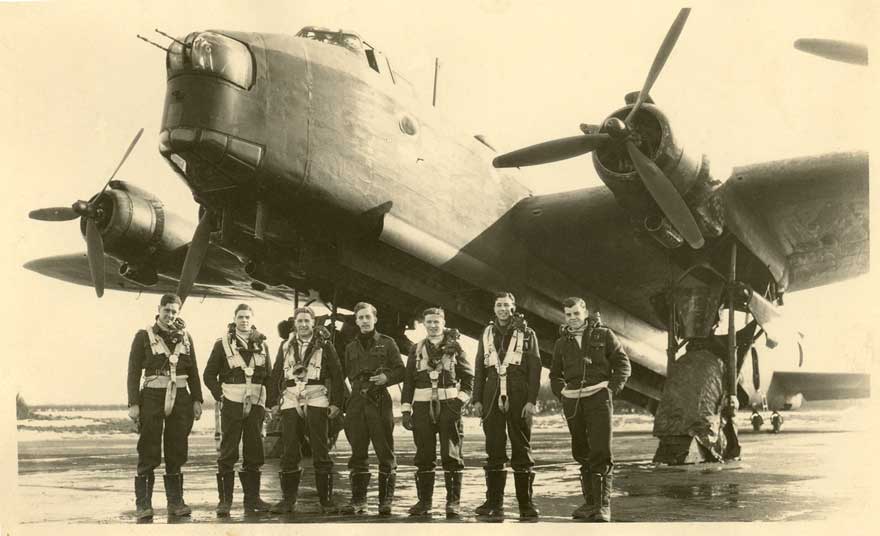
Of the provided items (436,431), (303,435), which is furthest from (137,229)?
(436,431)

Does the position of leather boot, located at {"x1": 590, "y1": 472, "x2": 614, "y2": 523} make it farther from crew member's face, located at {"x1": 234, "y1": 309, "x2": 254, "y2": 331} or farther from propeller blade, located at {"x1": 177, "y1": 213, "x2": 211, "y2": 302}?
propeller blade, located at {"x1": 177, "y1": 213, "x2": 211, "y2": 302}

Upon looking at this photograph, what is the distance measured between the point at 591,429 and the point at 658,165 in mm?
4532

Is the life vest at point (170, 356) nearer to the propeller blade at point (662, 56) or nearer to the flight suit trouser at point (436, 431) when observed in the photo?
the flight suit trouser at point (436, 431)

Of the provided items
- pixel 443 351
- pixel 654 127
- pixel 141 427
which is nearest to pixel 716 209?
pixel 654 127

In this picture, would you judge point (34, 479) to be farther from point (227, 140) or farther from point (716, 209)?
point (716, 209)

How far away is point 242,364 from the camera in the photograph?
8492 mm

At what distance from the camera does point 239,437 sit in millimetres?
8383

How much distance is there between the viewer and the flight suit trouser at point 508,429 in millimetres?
7737

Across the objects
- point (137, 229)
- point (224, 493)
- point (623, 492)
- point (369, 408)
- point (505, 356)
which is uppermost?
point (137, 229)

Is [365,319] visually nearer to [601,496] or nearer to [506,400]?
[506,400]

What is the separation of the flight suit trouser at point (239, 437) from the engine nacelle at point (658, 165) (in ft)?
18.8

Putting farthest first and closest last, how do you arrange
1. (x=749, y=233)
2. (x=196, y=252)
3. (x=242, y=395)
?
1. (x=196, y=252)
2. (x=749, y=233)
3. (x=242, y=395)

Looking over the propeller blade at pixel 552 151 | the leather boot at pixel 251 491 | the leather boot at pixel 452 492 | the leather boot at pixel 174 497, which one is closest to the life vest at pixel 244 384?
the leather boot at pixel 251 491

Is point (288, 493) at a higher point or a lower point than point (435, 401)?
lower
